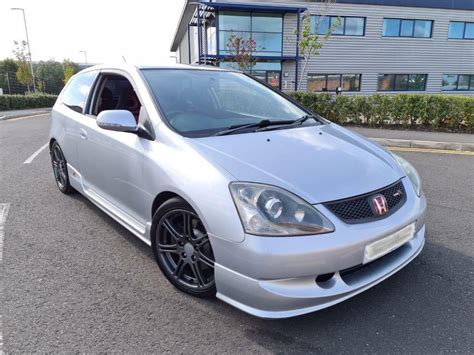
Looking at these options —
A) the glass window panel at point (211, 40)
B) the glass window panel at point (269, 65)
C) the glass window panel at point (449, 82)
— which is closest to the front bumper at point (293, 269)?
the glass window panel at point (211, 40)

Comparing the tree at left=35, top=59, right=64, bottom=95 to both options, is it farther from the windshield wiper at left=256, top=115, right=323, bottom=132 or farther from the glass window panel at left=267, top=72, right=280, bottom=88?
the windshield wiper at left=256, top=115, right=323, bottom=132

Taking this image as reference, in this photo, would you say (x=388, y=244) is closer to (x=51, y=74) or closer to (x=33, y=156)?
(x=33, y=156)

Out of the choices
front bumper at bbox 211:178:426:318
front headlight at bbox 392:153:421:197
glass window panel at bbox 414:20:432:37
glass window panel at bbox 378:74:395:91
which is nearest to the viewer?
front bumper at bbox 211:178:426:318

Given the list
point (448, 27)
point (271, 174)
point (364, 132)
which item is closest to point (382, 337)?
point (271, 174)

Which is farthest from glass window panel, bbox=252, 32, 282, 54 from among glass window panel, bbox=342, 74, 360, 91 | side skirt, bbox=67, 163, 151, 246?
side skirt, bbox=67, 163, 151, 246

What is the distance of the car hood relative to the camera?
7.22 ft

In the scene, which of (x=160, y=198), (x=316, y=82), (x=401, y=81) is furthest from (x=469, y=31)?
(x=160, y=198)

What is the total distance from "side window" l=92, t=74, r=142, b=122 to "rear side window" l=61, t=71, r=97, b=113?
0.22 m

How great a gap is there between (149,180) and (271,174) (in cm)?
96

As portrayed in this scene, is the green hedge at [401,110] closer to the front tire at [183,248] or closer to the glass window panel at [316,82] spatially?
the front tire at [183,248]

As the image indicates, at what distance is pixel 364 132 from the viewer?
→ 31.0 feet

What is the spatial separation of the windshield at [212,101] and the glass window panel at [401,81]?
24959mm

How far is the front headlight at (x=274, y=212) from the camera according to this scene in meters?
2.04

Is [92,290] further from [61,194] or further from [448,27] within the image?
[448,27]
